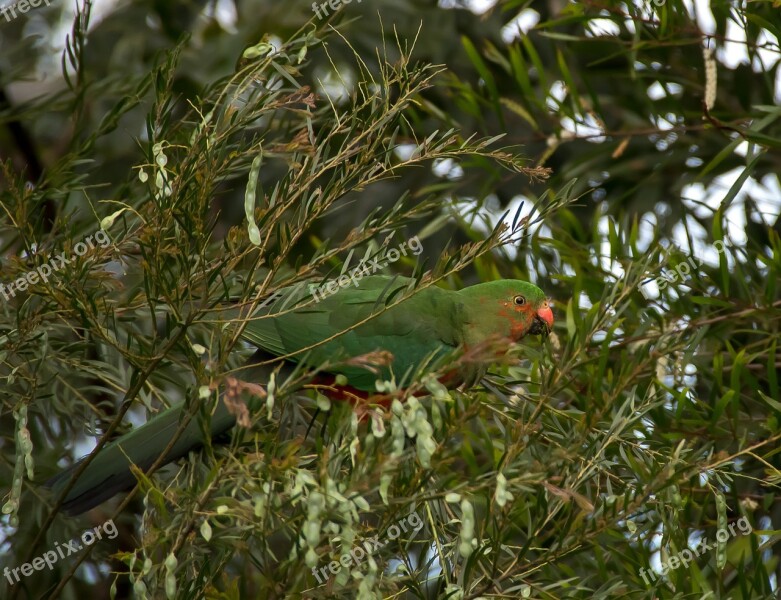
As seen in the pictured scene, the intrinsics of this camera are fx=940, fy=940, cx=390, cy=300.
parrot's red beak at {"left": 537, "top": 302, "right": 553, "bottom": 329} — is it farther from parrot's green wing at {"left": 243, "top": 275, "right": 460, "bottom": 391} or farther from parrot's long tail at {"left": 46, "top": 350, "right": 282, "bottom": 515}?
parrot's long tail at {"left": 46, "top": 350, "right": 282, "bottom": 515}

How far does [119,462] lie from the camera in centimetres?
241

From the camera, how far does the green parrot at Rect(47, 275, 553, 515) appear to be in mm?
2393

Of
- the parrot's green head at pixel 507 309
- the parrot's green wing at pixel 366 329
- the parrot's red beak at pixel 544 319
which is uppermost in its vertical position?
the parrot's green wing at pixel 366 329

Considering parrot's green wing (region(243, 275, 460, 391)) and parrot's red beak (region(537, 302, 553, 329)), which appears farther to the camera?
parrot's red beak (region(537, 302, 553, 329))

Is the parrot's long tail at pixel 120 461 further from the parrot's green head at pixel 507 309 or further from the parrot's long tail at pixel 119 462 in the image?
the parrot's green head at pixel 507 309

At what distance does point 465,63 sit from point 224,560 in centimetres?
331

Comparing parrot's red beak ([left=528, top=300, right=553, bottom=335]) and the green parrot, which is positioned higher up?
the green parrot

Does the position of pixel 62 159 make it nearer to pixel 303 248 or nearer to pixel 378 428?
pixel 378 428

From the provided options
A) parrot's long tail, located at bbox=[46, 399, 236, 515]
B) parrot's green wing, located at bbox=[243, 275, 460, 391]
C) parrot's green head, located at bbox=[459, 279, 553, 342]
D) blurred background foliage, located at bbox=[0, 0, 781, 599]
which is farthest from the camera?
parrot's green head, located at bbox=[459, 279, 553, 342]

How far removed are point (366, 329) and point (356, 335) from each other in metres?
0.04

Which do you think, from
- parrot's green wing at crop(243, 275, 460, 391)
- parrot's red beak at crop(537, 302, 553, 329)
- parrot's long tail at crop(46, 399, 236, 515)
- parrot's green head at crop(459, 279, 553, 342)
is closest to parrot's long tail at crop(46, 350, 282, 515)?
parrot's long tail at crop(46, 399, 236, 515)

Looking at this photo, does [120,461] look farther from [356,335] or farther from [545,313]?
[545,313]

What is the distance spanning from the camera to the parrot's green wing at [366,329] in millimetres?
2656

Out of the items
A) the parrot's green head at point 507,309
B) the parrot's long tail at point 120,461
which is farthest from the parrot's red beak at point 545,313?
the parrot's long tail at point 120,461
